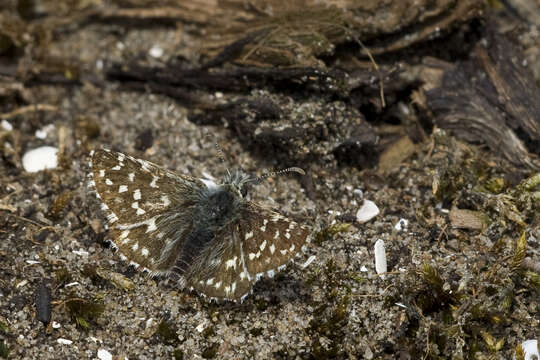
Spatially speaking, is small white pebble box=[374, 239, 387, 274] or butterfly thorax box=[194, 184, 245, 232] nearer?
butterfly thorax box=[194, 184, 245, 232]

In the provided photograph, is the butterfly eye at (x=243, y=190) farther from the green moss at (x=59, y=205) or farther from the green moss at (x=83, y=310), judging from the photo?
the green moss at (x=59, y=205)

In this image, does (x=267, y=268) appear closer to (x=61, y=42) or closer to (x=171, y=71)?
(x=171, y=71)

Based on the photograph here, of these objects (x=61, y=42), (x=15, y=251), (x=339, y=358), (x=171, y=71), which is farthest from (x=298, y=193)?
(x=61, y=42)

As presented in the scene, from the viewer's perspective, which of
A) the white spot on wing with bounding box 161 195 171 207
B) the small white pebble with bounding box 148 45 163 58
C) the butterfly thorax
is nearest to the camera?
the butterfly thorax

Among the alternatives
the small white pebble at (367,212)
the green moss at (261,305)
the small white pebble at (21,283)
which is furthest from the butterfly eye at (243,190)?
the small white pebble at (21,283)

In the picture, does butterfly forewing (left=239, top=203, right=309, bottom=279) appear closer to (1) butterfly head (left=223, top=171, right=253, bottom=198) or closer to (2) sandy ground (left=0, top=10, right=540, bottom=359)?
(1) butterfly head (left=223, top=171, right=253, bottom=198)

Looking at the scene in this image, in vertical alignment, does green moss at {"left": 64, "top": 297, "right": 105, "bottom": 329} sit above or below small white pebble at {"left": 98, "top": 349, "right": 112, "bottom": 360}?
above

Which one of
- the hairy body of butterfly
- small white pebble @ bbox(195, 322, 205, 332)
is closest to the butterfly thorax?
the hairy body of butterfly
